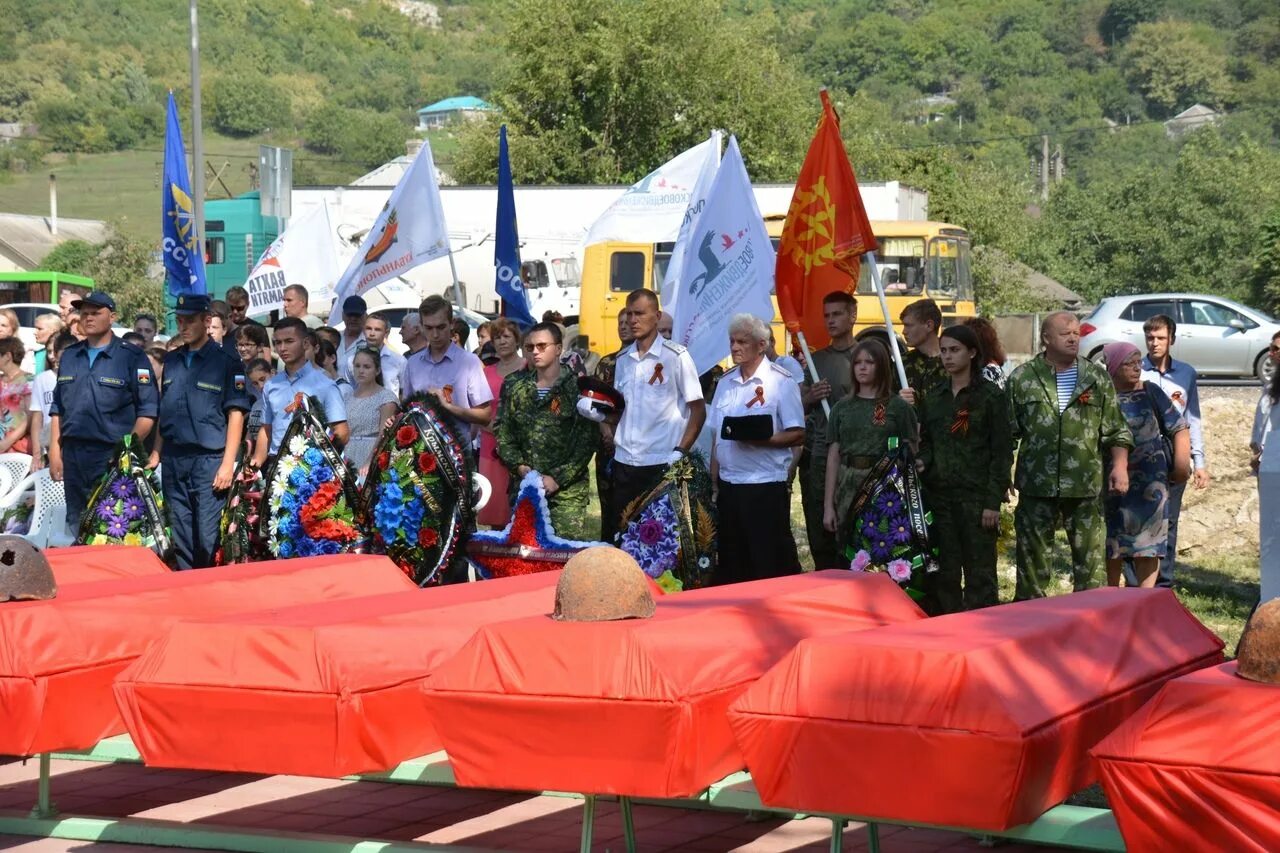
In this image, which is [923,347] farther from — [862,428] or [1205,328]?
[1205,328]

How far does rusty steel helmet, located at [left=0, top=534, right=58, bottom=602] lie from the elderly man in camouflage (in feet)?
14.8

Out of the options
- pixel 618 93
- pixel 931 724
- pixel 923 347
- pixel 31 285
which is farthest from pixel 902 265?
pixel 618 93

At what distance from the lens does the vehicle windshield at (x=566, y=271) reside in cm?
2961

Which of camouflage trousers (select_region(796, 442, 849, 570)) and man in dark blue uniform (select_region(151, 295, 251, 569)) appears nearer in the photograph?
camouflage trousers (select_region(796, 442, 849, 570))

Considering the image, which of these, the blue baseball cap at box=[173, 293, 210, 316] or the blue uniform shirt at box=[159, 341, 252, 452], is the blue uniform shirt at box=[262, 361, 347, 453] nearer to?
the blue uniform shirt at box=[159, 341, 252, 452]

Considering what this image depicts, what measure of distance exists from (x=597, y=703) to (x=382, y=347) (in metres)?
7.82

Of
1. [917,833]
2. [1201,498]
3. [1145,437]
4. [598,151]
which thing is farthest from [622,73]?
[917,833]

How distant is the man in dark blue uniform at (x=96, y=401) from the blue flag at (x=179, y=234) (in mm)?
3195

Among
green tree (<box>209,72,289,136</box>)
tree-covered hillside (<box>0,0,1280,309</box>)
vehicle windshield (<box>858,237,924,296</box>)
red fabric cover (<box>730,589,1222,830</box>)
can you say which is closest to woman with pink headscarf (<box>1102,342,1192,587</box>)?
red fabric cover (<box>730,589,1222,830</box>)

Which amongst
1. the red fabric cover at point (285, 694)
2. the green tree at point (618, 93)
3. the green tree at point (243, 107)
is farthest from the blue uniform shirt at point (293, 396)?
the green tree at point (243, 107)

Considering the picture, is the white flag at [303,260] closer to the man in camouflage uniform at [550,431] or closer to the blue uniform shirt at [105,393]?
the blue uniform shirt at [105,393]

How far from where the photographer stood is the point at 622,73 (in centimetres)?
4688

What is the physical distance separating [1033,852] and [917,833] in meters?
0.43

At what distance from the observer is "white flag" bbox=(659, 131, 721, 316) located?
11039mm
